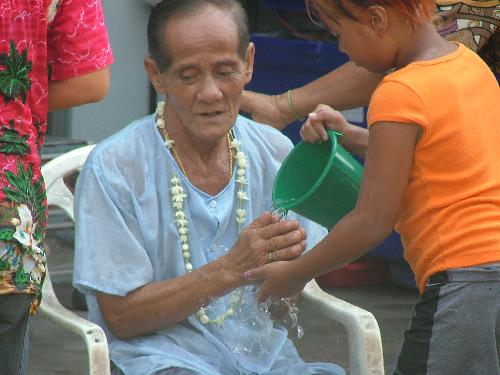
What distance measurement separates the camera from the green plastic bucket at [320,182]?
2.72 m

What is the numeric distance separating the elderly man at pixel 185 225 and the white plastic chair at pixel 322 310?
8 cm

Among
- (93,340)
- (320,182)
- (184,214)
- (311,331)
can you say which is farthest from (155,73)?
(311,331)

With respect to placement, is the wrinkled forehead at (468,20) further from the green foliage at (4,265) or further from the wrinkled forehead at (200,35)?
the green foliage at (4,265)

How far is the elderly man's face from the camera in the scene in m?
2.92

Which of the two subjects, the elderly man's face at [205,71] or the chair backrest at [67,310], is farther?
the elderly man's face at [205,71]

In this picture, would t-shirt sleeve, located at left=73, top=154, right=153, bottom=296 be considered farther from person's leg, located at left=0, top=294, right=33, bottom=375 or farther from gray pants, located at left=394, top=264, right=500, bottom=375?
gray pants, located at left=394, top=264, right=500, bottom=375

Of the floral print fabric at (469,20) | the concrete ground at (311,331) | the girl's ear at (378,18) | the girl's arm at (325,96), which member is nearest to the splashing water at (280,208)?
the girl's ear at (378,18)

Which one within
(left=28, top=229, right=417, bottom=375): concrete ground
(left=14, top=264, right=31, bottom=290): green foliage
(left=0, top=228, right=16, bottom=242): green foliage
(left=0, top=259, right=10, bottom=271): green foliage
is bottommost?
(left=28, top=229, right=417, bottom=375): concrete ground

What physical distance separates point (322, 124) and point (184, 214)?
0.41 m

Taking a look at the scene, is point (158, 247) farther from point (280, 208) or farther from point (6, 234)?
point (6, 234)

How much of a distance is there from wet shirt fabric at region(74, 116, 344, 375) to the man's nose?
17cm

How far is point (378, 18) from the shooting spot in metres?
2.61

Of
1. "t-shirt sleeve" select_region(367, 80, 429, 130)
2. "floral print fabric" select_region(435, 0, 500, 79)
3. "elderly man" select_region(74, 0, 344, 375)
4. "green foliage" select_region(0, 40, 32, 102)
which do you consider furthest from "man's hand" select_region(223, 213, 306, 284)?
"floral print fabric" select_region(435, 0, 500, 79)

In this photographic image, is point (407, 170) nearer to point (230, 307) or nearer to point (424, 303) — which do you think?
point (424, 303)
